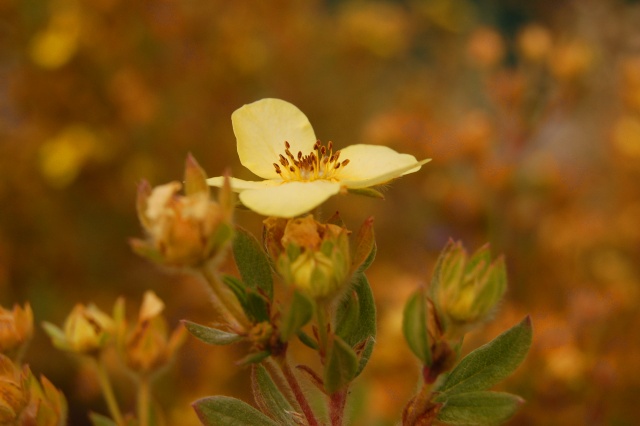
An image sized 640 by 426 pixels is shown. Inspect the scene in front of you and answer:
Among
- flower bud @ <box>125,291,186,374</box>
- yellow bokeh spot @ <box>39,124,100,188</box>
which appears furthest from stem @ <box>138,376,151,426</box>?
yellow bokeh spot @ <box>39,124,100,188</box>

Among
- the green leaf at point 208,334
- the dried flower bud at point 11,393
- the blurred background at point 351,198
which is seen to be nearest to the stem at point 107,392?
the dried flower bud at point 11,393

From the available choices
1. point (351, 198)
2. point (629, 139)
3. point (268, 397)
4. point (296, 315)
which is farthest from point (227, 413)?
point (351, 198)

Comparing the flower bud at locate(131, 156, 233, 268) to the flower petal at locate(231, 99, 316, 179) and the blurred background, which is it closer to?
the flower petal at locate(231, 99, 316, 179)

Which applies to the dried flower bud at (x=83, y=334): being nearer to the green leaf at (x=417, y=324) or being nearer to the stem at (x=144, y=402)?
the stem at (x=144, y=402)

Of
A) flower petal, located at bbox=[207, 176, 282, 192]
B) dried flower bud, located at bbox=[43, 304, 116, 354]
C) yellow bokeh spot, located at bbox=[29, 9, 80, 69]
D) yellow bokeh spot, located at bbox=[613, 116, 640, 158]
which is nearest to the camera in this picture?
flower petal, located at bbox=[207, 176, 282, 192]

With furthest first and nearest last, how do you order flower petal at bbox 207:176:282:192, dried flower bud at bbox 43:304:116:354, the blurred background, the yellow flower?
the blurred background, dried flower bud at bbox 43:304:116:354, the yellow flower, flower petal at bbox 207:176:282:192

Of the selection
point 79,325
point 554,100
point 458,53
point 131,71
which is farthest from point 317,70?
point 79,325

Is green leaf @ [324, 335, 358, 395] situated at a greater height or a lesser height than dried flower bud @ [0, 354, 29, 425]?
greater
